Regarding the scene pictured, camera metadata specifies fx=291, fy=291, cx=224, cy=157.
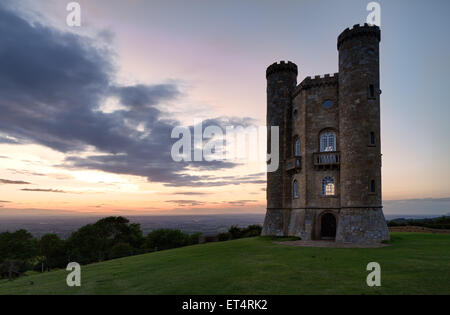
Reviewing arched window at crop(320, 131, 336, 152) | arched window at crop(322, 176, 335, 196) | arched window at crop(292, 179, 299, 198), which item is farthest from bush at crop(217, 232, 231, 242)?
arched window at crop(320, 131, 336, 152)

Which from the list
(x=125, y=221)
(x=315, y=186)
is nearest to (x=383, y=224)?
(x=315, y=186)

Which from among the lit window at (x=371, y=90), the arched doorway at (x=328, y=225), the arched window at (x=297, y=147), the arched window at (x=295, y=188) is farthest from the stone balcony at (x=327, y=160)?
the lit window at (x=371, y=90)

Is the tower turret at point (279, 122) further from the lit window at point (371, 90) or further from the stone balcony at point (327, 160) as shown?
the lit window at point (371, 90)

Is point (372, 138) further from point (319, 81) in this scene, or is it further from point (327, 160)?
point (319, 81)

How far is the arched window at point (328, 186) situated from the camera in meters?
31.1

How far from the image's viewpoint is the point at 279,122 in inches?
1464

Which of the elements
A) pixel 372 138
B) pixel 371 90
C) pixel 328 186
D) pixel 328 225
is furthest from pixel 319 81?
pixel 328 225

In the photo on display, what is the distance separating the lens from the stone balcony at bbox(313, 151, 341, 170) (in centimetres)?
3039

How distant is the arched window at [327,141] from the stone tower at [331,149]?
0.17 feet

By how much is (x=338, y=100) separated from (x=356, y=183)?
9.37 m

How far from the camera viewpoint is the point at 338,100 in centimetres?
3153

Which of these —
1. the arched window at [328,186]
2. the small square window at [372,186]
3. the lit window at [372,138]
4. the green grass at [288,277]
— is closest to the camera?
the green grass at [288,277]

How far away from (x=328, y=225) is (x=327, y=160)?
7593 mm
